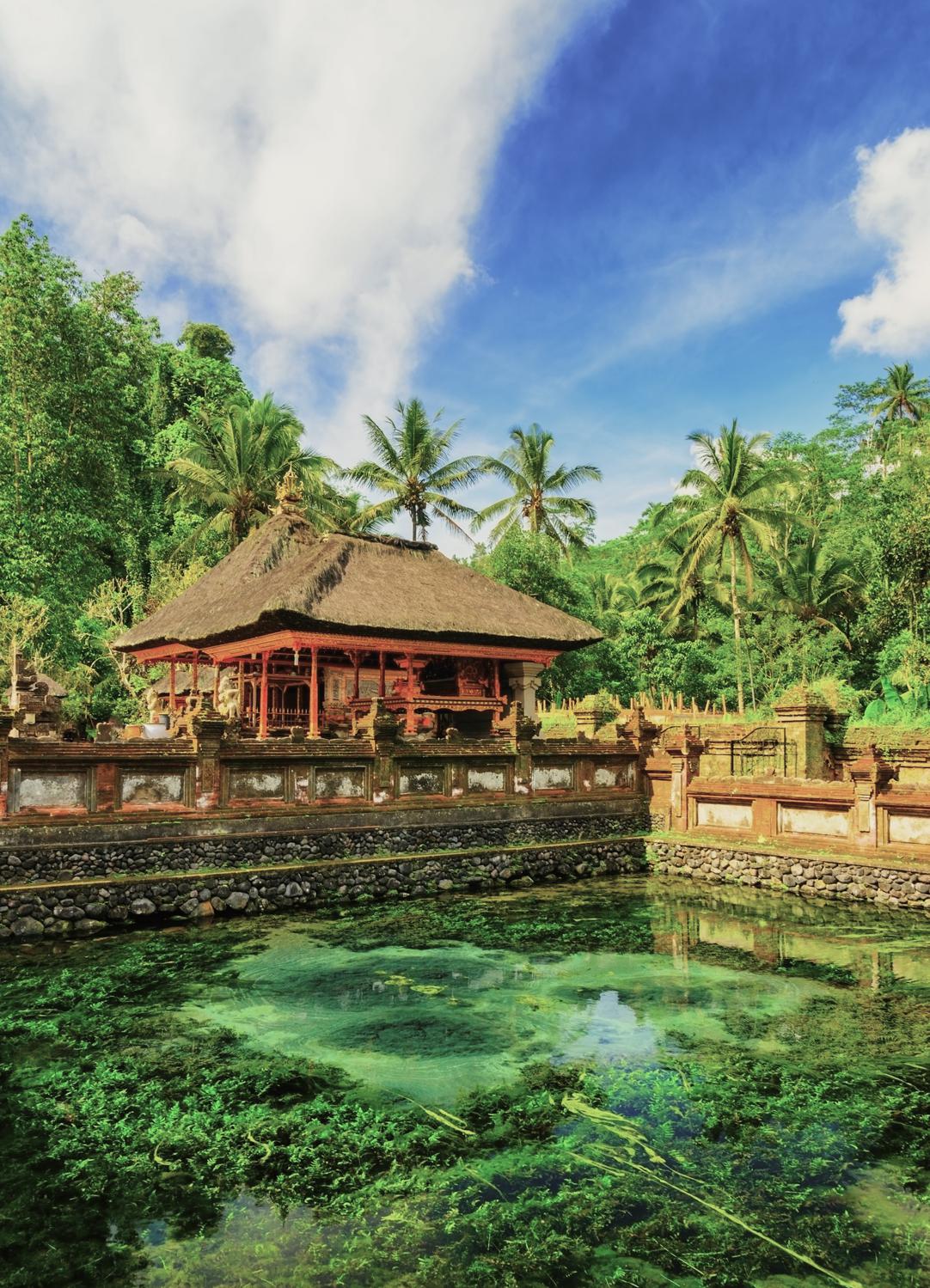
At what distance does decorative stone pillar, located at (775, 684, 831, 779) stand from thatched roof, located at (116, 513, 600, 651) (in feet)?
17.2

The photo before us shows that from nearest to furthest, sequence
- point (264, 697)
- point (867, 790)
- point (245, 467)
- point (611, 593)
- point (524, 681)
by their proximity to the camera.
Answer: point (867, 790)
point (264, 697)
point (524, 681)
point (245, 467)
point (611, 593)

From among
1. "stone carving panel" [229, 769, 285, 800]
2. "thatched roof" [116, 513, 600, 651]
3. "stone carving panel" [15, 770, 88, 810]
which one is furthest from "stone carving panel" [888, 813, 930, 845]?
"stone carving panel" [15, 770, 88, 810]

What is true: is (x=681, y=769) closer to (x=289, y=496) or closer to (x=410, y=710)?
(x=410, y=710)

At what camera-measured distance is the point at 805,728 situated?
16641mm

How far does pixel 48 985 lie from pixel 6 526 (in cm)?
2303

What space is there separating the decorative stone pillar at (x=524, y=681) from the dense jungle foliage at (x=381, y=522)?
25.4 ft

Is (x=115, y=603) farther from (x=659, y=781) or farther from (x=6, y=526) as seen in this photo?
(x=659, y=781)

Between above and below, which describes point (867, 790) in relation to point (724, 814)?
above

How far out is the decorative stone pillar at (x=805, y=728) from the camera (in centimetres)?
1655

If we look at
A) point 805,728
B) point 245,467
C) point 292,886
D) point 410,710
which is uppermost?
point 245,467

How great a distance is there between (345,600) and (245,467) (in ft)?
44.0

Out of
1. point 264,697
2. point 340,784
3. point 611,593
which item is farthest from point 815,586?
point 340,784

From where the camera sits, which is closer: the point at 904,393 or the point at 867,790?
the point at 867,790

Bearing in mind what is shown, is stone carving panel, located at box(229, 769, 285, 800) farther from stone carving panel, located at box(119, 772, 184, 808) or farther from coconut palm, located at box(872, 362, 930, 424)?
coconut palm, located at box(872, 362, 930, 424)
